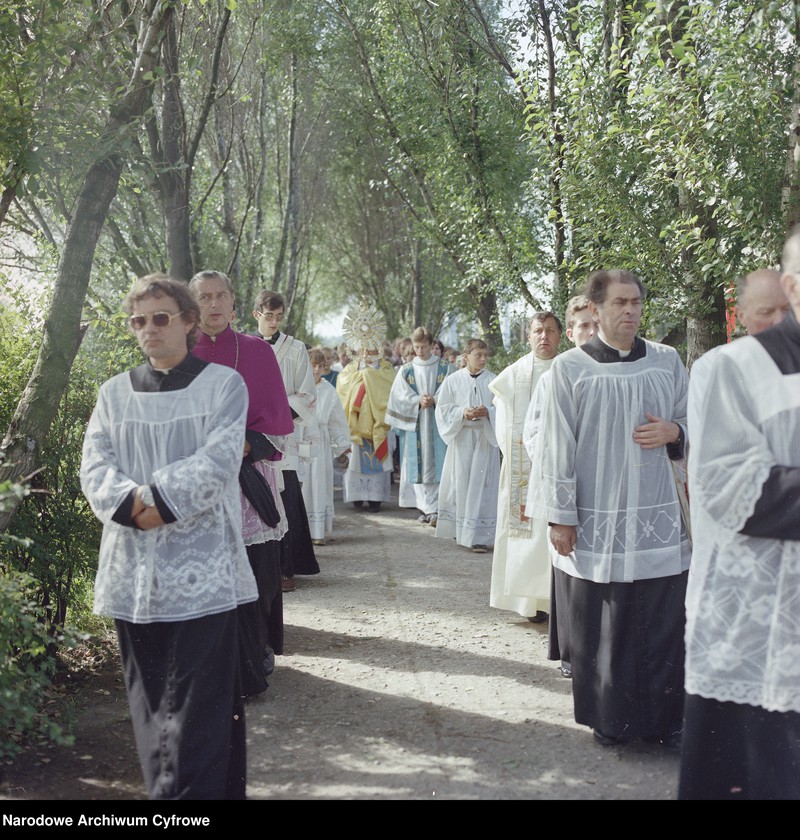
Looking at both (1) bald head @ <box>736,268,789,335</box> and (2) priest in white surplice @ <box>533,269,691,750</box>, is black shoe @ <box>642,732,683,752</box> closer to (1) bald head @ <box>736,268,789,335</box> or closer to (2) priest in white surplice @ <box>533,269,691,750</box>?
(2) priest in white surplice @ <box>533,269,691,750</box>

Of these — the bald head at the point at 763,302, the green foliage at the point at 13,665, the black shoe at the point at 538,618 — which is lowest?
the black shoe at the point at 538,618

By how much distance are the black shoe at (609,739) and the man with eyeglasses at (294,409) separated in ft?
10.5

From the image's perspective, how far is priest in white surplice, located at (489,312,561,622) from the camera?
690 centimetres

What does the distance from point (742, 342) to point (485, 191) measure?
32.0 feet

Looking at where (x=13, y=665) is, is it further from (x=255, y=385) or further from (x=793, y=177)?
(x=793, y=177)

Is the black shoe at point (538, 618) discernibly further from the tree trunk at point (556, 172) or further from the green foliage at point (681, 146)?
the tree trunk at point (556, 172)

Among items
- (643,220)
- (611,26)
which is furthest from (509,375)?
(611,26)

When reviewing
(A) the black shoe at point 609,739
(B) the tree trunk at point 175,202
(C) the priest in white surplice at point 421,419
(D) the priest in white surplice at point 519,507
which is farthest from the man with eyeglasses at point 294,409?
(C) the priest in white surplice at point 421,419

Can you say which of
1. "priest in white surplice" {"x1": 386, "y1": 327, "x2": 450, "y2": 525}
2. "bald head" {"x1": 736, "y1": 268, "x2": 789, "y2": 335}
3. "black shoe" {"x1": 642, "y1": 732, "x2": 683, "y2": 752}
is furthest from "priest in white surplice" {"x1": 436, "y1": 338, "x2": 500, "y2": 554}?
"bald head" {"x1": 736, "y1": 268, "x2": 789, "y2": 335}

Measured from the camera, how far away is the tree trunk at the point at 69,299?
496 centimetres

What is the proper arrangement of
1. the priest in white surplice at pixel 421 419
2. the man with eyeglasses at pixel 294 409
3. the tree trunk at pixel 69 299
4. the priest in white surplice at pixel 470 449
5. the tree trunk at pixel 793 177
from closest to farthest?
the tree trunk at pixel 69 299 < the tree trunk at pixel 793 177 < the man with eyeglasses at pixel 294 409 < the priest in white surplice at pixel 470 449 < the priest in white surplice at pixel 421 419

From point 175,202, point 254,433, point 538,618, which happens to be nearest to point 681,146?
point 538,618
